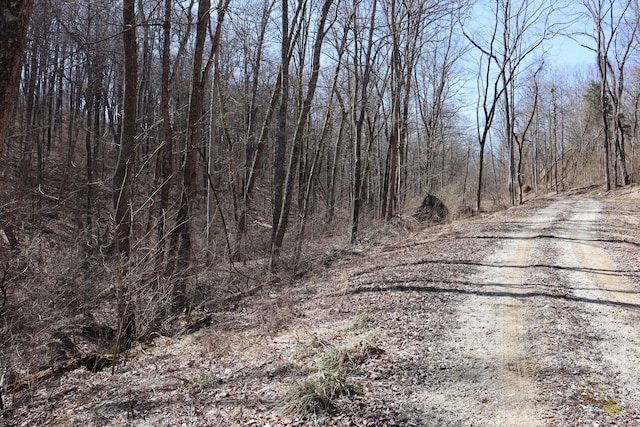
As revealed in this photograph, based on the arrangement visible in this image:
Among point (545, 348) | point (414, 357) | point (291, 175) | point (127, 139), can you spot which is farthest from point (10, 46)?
point (291, 175)

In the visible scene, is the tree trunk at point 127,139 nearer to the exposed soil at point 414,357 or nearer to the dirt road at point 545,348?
the exposed soil at point 414,357

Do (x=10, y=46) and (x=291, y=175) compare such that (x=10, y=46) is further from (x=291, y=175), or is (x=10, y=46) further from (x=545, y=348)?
(x=291, y=175)

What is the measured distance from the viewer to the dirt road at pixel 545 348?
3.84 metres

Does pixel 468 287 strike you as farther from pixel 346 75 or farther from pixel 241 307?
pixel 346 75

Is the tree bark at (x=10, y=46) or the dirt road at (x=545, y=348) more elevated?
the tree bark at (x=10, y=46)

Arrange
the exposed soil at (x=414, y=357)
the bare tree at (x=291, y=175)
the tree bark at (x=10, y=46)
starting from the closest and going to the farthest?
1. the tree bark at (x=10, y=46)
2. the exposed soil at (x=414, y=357)
3. the bare tree at (x=291, y=175)

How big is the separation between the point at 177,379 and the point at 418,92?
1171 inches

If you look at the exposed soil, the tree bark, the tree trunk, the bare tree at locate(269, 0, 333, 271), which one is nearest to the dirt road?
the exposed soil

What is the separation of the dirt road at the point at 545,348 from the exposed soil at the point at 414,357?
0.7 inches

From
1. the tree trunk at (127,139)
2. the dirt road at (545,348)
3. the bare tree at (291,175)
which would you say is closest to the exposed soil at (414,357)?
the dirt road at (545,348)

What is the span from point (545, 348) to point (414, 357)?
1383 millimetres

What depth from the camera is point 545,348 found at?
5.01 m

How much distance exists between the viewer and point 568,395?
13.2ft

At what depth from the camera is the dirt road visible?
12.6ft
